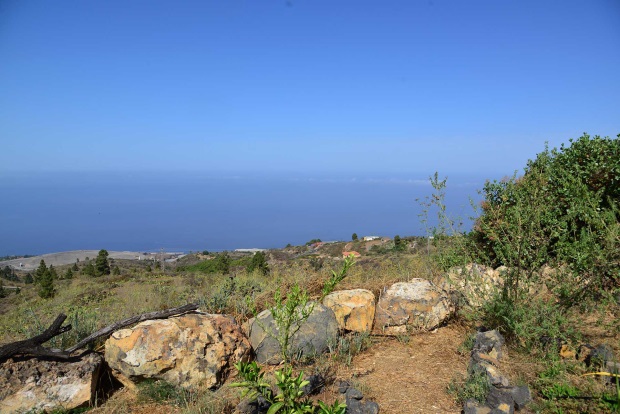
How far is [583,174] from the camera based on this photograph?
291 inches

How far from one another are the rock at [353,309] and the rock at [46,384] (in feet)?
11.0

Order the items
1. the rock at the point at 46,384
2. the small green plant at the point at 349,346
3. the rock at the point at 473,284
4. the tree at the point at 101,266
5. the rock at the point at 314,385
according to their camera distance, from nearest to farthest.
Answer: the rock at the point at 46,384, the rock at the point at 314,385, the small green plant at the point at 349,346, the rock at the point at 473,284, the tree at the point at 101,266

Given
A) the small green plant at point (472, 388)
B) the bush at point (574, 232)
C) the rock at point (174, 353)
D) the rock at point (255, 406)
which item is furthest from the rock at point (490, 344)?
the rock at point (174, 353)

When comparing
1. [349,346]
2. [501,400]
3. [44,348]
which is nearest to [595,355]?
[501,400]

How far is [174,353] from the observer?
A: 4.73 meters

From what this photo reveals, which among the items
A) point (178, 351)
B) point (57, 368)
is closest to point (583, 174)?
point (178, 351)

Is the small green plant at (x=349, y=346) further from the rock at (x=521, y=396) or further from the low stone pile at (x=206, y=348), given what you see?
the rock at (x=521, y=396)

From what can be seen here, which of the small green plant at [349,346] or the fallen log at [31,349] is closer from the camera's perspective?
the fallen log at [31,349]

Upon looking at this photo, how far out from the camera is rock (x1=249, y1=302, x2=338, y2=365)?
5.39m

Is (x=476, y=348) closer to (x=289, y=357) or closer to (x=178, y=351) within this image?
(x=289, y=357)

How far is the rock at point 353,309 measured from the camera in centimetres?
598

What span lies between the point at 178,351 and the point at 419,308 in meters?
3.68

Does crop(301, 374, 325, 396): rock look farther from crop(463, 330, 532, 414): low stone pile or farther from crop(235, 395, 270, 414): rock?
crop(463, 330, 532, 414): low stone pile

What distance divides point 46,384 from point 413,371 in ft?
14.5
